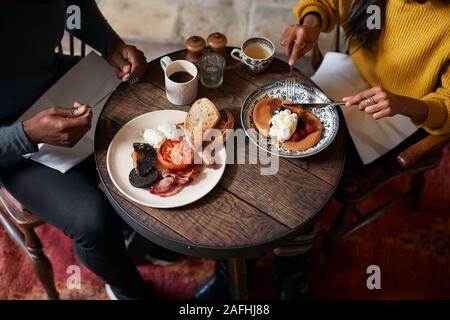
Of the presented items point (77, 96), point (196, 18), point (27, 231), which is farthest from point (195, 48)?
point (196, 18)

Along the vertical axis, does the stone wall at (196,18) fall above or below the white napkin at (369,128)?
below

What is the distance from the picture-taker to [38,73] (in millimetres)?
1371

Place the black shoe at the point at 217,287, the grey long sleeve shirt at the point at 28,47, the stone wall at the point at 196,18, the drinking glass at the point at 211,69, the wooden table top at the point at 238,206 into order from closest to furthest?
the wooden table top at the point at 238,206 → the grey long sleeve shirt at the point at 28,47 → the drinking glass at the point at 211,69 → the black shoe at the point at 217,287 → the stone wall at the point at 196,18

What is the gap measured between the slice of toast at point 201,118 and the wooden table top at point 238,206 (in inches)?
2.6

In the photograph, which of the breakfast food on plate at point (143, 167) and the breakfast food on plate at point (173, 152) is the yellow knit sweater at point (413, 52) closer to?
the breakfast food on plate at point (173, 152)

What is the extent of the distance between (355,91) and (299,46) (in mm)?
259

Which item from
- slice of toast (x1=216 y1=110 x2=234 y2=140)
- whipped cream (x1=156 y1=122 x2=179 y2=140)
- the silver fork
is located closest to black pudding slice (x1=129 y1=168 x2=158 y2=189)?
whipped cream (x1=156 y1=122 x2=179 y2=140)

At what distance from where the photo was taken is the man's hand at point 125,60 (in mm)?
1346

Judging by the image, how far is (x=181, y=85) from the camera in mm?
1236

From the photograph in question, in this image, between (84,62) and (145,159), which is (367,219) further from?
(84,62)

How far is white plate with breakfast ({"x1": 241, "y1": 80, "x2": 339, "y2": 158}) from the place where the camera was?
1.21 metres

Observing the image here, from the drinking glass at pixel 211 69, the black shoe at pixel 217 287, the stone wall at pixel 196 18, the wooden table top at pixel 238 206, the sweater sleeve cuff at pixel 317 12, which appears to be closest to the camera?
the wooden table top at pixel 238 206

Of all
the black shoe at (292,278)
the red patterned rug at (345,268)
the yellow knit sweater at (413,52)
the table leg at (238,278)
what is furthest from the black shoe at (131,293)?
the yellow knit sweater at (413,52)

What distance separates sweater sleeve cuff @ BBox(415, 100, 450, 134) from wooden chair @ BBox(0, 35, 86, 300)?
1122mm
